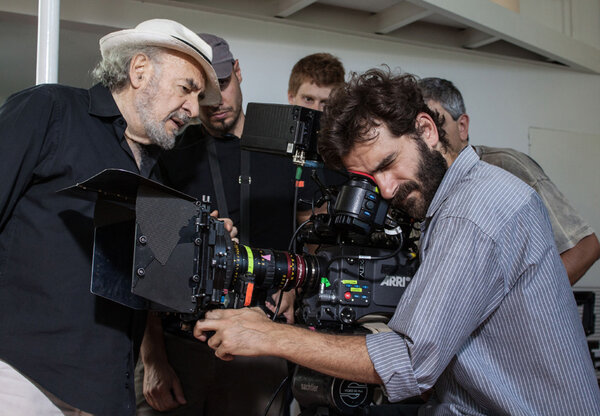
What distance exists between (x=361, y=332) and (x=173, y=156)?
94 cm

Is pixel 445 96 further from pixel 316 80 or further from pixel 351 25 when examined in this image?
pixel 351 25

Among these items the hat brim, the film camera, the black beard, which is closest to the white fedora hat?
the hat brim

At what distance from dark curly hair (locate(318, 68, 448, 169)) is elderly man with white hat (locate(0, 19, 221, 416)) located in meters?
0.54

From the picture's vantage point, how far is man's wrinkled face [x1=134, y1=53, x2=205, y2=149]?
5.15 feet

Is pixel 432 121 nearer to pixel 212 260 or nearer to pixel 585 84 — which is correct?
pixel 212 260

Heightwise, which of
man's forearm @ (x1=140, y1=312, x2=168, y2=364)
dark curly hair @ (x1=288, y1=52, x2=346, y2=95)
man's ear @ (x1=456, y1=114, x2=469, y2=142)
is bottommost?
man's forearm @ (x1=140, y1=312, x2=168, y2=364)

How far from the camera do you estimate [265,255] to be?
4.76 ft

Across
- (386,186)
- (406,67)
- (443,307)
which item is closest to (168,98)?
(386,186)

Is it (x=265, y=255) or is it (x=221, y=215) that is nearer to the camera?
(x=265, y=255)

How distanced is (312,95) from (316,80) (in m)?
0.06

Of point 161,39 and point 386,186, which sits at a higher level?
point 161,39

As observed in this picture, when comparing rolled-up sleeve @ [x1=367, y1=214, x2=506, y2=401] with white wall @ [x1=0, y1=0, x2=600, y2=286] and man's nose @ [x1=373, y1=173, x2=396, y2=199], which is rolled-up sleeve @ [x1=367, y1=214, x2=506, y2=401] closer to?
man's nose @ [x1=373, y1=173, x2=396, y2=199]

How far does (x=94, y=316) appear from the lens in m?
1.37

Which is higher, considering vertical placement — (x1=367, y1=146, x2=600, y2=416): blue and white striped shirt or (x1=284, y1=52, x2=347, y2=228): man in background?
(x1=284, y1=52, x2=347, y2=228): man in background
